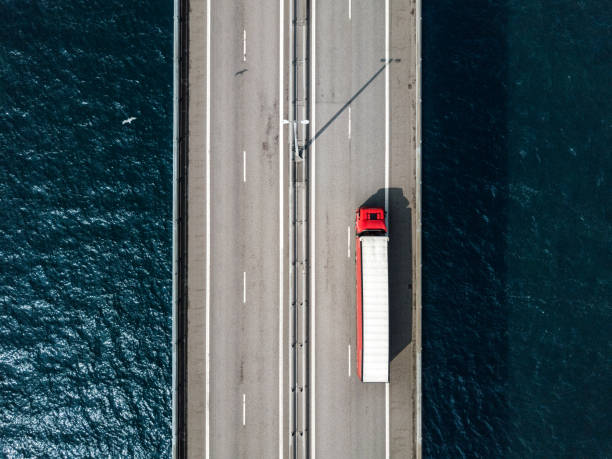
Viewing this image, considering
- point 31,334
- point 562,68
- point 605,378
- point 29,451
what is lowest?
point 29,451

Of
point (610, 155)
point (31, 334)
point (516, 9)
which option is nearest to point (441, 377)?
point (610, 155)

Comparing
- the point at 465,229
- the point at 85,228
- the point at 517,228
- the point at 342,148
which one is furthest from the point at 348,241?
the point at 85,228

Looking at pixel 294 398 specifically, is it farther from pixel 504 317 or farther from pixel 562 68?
pixel 562 68

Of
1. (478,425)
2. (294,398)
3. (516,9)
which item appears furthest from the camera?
(516,9)

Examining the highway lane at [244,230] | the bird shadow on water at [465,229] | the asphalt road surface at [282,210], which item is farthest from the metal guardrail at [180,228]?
the bird shadow on water at [465,229]

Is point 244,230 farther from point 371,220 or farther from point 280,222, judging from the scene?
point 371,220

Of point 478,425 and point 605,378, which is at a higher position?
point 605,378

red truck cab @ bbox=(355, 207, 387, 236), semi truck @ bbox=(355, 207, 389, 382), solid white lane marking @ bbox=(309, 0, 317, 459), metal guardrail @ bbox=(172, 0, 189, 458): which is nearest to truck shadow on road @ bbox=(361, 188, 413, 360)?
red truck cab @ bbox=(355, 207, 387, 236)

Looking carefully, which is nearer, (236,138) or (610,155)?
(236,138)
